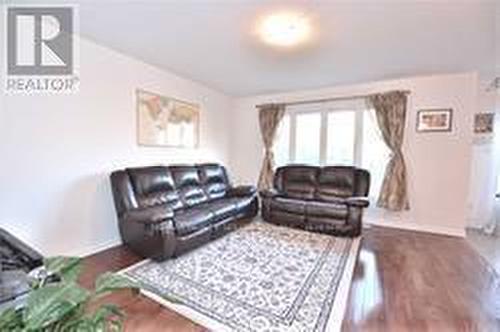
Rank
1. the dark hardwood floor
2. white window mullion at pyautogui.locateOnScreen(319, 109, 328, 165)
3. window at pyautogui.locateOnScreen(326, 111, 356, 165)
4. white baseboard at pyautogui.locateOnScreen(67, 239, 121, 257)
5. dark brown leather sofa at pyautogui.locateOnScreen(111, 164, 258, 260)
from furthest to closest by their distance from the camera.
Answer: white window mullion at pyautogui.locateOnScreen(319, 109, 328, 165)
window at pyautogui.locateOnScreen(326, 111, 356, 165)
white baseboard at pyautogui.locateOnScreen(67, 239, 121, 257)
dark brown leather sofa at pyautogui.locateOnScreen(111, 164, 258, 260)
the dark hardwood floor

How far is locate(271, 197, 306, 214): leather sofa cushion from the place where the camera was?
4184 mm

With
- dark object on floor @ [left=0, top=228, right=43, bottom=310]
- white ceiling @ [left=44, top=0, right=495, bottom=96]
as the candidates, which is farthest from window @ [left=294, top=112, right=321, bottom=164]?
dark object on floor @ [left=0, top=228, right=43, bottom=310]

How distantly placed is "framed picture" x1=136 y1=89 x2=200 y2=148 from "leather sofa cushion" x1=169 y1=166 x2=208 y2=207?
1.76ft

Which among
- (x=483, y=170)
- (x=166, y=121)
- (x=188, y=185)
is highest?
(x=166, y=121)

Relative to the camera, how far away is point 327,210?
4.00 m

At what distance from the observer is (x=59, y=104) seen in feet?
Result: 9.94

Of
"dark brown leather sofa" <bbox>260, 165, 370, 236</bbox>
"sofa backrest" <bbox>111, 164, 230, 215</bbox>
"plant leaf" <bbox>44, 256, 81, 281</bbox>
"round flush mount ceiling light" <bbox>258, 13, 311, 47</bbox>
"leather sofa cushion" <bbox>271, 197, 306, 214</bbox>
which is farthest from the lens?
"leather sofa cushion" <bbox>271, 197, 306, 214</bbox>

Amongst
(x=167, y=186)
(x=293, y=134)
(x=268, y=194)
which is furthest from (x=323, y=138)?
(x=167, y=186)

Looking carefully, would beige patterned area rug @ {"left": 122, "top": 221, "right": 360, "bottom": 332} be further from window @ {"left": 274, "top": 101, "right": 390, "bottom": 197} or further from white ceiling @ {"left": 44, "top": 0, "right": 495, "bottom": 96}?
white ceiling @ {"left": 44, "top": 0, "right": 495, "bottom": 96}

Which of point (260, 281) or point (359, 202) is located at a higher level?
point (359, 202)

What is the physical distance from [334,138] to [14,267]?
184 inches

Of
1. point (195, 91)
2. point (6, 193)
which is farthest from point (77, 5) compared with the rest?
point (195, 91)

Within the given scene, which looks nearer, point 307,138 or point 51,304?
point 51,304

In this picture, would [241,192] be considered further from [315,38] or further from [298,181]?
[315,38]
